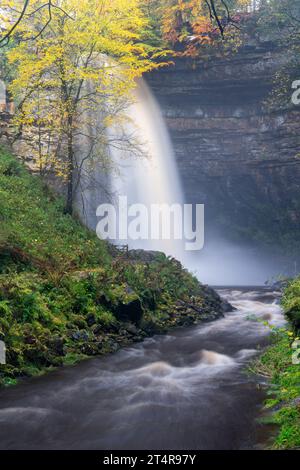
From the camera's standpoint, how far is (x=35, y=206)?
1407 centimetres

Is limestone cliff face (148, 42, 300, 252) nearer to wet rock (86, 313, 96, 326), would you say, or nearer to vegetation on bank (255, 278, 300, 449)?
wet rock (86, 313, 96, 326)

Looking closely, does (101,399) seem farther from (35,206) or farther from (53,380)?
(35,206)

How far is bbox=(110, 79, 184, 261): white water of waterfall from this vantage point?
26156mm

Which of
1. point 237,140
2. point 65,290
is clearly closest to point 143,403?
point 65,290

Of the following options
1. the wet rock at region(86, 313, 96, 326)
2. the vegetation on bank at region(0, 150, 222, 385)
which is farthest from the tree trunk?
the wet rock at region(86, 313, 96, 326)

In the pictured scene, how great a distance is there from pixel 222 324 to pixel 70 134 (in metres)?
8.41

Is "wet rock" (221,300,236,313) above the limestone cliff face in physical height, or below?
below

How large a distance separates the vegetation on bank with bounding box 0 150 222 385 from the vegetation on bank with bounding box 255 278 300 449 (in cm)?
370

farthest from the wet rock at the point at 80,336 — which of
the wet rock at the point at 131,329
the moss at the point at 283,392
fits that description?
the moss at the point at 283,392

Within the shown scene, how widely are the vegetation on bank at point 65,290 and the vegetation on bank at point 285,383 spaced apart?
3.70 meters

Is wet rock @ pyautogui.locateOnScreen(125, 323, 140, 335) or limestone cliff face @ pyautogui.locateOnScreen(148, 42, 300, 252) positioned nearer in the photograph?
wet rock @ pyautogui.locateOnScreen(125, 323, 140, 335)

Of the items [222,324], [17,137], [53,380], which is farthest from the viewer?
[17,137]

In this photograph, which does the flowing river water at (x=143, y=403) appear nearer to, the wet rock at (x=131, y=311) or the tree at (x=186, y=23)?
the wet rock at (x=131, y=311)
